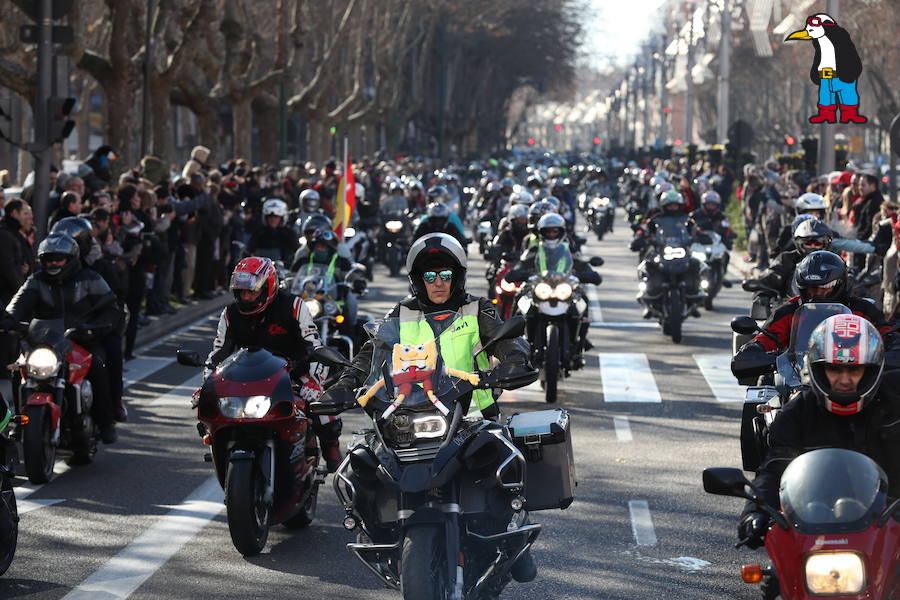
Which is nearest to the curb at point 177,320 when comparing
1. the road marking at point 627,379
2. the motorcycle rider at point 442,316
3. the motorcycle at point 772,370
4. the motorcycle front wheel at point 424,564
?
the road marking at point 627,379

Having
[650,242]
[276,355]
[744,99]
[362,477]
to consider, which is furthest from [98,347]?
[744,99]

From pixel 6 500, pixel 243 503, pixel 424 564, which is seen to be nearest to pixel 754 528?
pixel 424 564

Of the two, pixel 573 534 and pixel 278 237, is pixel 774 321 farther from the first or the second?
pixel 278 237

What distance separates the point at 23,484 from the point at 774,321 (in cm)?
494

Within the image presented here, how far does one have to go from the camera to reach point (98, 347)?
12891mm

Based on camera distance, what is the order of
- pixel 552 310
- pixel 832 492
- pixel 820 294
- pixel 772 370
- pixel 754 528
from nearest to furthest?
1. pixel 832 492
2. pixel 754 528
3. pixel 772 370
4. pixel 820 294
5. pixel 552 310

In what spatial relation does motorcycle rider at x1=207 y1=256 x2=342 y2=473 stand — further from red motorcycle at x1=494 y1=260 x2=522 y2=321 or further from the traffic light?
the traffic light

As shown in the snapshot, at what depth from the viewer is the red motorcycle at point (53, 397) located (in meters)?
11.8

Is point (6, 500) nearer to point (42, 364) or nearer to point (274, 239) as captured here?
point (42, 364)

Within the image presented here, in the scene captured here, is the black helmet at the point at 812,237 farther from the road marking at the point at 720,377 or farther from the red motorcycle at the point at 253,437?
the red motorcycle at the point at 253,437

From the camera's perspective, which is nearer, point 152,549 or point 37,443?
point 152,549

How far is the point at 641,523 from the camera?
10.6 metres

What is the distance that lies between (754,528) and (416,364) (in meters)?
1.78

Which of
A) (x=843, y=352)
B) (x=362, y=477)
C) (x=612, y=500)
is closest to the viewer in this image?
(x=843, y=352)
